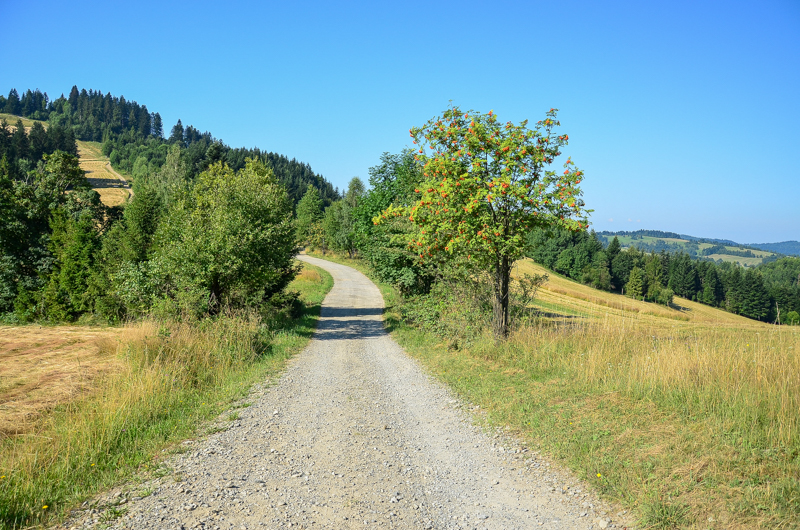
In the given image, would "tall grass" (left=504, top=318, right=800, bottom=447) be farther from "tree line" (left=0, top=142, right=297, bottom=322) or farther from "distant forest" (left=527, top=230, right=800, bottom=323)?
"distant forest" (left=527, top=230, right=800, bottom=323)

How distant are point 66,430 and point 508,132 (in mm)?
10702

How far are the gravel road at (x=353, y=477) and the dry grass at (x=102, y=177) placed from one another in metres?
73.2

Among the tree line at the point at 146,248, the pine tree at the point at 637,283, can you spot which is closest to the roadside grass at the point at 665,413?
the tree line at the point at 146,248

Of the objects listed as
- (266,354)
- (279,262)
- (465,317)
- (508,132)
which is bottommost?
(266,354)

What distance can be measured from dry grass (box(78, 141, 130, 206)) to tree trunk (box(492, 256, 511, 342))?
71396 millimetres

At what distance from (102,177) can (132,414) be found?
4936 inches

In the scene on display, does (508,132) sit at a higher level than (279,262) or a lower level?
higher

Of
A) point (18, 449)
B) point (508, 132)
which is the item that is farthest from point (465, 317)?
point (18, 449)

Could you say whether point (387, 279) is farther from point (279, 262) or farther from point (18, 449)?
point (18, 449)

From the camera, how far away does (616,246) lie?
100250mm

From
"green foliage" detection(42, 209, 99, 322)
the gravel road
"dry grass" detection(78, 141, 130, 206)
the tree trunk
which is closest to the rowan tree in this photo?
the tree trunk

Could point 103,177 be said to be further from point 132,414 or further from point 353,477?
point 353,477

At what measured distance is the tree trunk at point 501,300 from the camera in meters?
12.2

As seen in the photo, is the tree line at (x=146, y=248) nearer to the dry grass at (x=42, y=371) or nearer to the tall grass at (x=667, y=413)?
the dry grass at (x=42, y=371)
